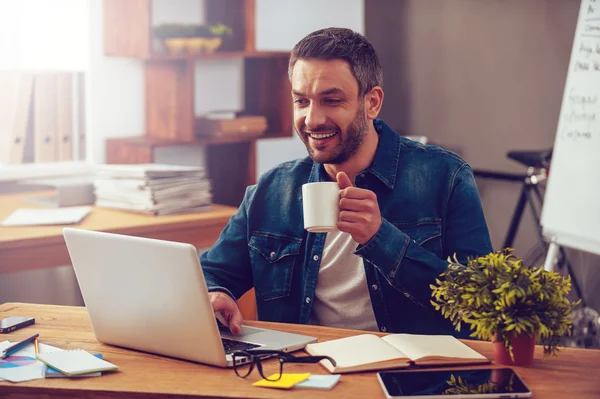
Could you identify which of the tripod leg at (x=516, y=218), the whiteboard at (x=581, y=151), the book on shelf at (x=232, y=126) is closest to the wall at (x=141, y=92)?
the book on shelf at (x=232, y=126)

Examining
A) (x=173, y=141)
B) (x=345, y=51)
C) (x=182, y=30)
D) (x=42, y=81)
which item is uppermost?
(x=182, y=30)

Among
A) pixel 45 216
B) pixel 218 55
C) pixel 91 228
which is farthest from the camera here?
pixel 218 55

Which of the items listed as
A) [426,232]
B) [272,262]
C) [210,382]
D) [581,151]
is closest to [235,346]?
[210,382]

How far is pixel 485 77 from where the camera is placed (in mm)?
4762

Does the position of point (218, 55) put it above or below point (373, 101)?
above

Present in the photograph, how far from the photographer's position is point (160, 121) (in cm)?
363

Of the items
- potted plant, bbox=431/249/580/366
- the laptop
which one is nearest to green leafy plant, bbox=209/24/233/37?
the laptop

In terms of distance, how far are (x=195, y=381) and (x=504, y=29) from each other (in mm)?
3641

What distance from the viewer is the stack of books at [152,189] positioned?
3.15 metres

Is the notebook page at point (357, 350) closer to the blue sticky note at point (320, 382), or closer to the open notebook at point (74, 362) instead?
the blue sticky note at point (320, 382)

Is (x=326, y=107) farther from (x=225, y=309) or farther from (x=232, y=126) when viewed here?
(x=232, y=126)

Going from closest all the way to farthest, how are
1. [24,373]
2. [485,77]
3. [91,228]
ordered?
[24,373] < [91,228] < [485,77]

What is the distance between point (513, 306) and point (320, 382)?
36 cm

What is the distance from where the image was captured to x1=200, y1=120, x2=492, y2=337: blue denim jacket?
6.69ft
